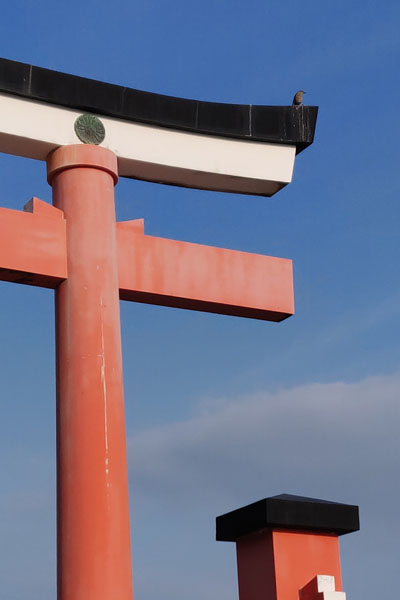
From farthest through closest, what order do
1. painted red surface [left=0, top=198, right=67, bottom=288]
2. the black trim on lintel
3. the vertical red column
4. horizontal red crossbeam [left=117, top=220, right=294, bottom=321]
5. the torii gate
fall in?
horizontal red crossbeam [left=117, top=220, right=294, bottom=321]
the black trim on lintel
painted red surface [left=0, top=198, right=67, bottom=288]
the torii gate
the vertical red column

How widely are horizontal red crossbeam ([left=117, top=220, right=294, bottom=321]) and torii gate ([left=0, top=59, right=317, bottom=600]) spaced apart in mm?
10

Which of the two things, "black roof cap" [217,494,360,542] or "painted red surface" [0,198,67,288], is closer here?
"black roof cap" [217,494,360,542]

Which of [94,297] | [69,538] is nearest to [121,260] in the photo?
[94,297]

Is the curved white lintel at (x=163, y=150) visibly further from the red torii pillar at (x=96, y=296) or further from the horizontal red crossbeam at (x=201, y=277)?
the horizontal red crossbeam at (x=201, y=277)

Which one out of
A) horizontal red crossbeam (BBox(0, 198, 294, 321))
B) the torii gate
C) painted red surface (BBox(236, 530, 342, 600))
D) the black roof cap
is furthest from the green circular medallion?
painted red surface (BBox(236, 530, 342, 600))

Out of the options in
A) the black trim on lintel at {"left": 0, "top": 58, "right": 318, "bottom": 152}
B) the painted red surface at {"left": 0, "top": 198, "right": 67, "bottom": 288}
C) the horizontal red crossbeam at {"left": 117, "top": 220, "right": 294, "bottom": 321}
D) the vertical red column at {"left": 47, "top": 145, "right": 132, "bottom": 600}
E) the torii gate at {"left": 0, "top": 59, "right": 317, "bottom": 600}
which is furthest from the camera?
the horizontal red crossbeam at {"left": 117, "top": 220, "right": 294, "bottom": 321}

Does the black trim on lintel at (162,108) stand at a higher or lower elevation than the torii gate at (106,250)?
higher

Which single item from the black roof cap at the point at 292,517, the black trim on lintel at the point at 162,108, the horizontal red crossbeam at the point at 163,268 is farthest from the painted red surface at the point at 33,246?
the black roof cap at the point at 292,517

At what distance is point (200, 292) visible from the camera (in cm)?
805

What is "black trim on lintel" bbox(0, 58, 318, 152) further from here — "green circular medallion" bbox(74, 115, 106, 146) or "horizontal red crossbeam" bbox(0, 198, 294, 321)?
"horizontal red crossbeam" bbox(0, 198, 294, 321)

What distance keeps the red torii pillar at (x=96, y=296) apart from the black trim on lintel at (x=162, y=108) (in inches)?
15.5

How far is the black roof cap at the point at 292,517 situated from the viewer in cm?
676

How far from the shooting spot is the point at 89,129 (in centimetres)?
789

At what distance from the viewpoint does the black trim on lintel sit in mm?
7695
